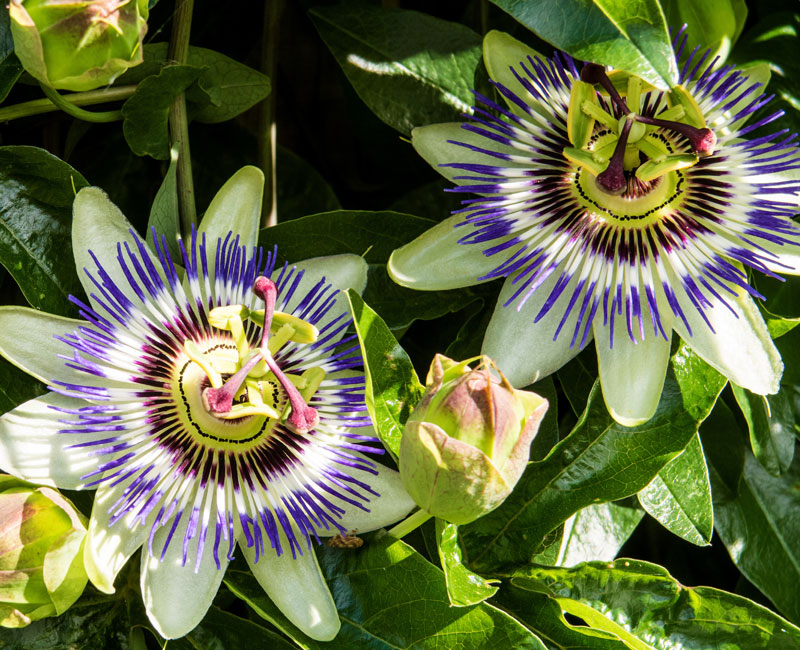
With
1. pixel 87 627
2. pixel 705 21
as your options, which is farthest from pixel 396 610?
pixel 705 21

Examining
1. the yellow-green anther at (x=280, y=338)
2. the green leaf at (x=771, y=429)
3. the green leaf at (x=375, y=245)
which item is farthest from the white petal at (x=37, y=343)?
the green leaf at (x=771, y=429)

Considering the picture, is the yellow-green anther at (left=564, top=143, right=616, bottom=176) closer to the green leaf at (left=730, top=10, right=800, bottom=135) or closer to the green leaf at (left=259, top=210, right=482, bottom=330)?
the green leaf at (left=259, top=210, right=482, bottom=330)

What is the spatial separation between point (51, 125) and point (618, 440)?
1.02 m

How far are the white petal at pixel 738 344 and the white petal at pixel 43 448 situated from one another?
31.5 inches

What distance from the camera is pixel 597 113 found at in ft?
4.50

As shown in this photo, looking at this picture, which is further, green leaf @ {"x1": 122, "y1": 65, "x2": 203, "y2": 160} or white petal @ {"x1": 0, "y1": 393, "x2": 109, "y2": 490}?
green leaf @ {"x1": 122, "y1": 65, "x2": 203, "y2": 160}

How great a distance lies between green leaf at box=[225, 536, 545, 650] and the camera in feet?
3.96

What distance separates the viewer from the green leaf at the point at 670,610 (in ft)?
4.28

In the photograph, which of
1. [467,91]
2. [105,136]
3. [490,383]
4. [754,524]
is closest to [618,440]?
[490,383]

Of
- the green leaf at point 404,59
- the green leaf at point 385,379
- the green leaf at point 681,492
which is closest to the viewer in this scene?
A: the green leaf at point 385,379

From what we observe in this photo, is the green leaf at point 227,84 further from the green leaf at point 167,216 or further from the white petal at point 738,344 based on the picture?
the white petal at point 738,344

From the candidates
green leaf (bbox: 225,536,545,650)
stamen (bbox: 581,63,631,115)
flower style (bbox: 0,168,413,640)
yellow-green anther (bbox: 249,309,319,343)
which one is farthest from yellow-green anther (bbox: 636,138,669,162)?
green leaf (bbox: 225,536,545,650)

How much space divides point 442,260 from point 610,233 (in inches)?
10.6

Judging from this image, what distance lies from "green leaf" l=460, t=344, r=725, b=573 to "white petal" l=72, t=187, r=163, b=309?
0.57 metres
